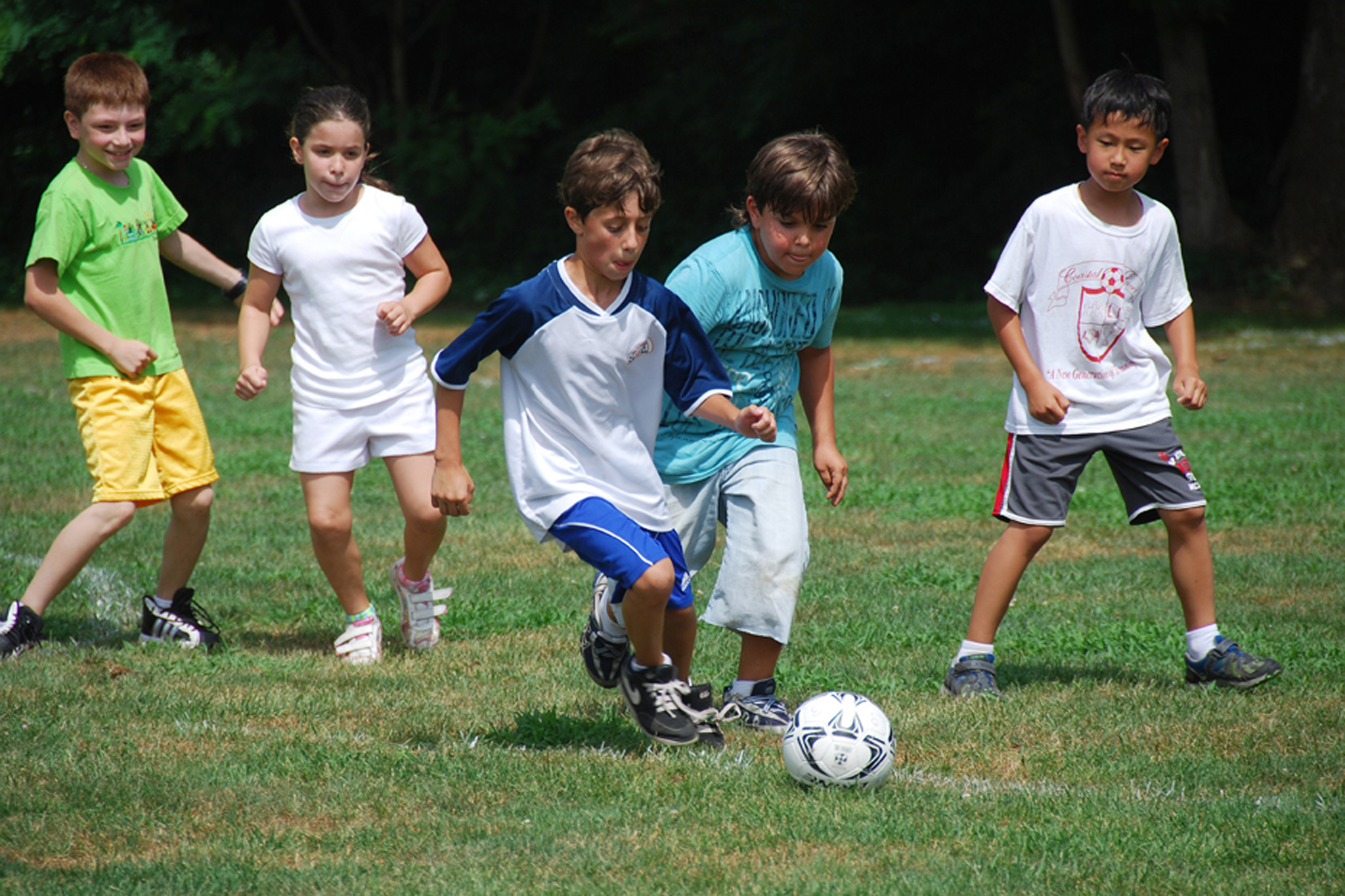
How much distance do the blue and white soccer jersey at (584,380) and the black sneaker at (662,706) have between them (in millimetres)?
415

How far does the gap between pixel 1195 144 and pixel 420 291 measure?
1652 cm

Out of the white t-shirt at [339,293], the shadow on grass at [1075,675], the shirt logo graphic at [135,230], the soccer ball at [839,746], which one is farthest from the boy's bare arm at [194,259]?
the shadow on grass at [1075,675]

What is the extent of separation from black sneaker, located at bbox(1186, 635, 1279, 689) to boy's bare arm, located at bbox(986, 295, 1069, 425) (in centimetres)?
94

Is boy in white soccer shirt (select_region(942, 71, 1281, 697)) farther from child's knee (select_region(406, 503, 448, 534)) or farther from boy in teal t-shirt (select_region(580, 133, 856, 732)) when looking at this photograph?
child's knee (select_region(406, 503, 448, 534))

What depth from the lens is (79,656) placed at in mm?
4898

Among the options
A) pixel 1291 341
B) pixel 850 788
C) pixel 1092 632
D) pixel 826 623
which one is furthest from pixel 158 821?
pixel 1291 341

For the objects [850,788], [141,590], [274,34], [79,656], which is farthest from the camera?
[274,34]

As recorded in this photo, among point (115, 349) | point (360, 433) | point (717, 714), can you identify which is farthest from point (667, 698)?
point (115, 349)

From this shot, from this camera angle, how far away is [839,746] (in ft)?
11.9

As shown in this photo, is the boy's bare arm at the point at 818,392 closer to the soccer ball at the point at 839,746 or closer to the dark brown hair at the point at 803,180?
the dark brown hair at the point at 803,180

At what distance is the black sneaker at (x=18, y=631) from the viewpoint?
4902 mm

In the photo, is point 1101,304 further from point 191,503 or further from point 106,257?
point 106,257

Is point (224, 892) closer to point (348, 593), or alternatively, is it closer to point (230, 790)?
point (230, 790)

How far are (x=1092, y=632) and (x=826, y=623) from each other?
1.01m
